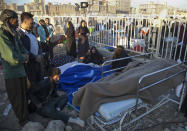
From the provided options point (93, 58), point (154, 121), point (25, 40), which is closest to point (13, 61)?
point (25, 40)

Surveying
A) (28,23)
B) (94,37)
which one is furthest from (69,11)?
(28,23)

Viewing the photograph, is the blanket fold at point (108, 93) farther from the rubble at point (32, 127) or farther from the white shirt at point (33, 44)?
the white shirt at point (33, 44)

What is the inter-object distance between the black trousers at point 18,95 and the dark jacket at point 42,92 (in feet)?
0.51

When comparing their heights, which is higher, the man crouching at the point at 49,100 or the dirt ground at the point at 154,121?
the man crouching at the point at 49,100

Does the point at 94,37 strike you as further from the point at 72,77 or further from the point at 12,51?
the point at 12,51

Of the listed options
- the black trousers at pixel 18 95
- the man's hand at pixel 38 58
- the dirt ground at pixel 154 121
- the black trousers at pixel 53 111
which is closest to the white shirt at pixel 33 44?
the man's hand at pixel 38 58

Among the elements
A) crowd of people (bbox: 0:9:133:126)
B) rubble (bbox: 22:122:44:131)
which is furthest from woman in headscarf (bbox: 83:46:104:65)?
rubble (bbox: 22:122:44:131)

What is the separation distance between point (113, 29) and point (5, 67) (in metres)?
4.30

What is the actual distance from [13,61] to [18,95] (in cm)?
64

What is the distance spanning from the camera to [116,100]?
1907mm

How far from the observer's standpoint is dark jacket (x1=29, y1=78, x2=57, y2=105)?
2.76 m

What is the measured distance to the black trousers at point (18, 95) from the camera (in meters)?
2.48

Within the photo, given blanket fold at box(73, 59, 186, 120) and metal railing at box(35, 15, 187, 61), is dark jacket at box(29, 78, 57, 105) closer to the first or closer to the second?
blanket fold at box(73, 59, 186, 120)

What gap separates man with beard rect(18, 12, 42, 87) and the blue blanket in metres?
0.93
